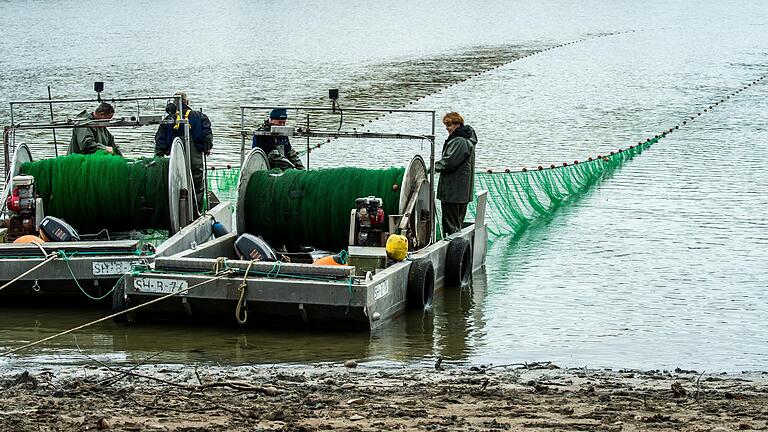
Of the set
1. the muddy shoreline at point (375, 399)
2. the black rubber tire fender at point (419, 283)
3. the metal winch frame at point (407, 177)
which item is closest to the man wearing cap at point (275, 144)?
the metal winch frame at point (407, 177)

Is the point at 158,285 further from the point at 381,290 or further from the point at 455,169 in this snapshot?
the point at 455,169

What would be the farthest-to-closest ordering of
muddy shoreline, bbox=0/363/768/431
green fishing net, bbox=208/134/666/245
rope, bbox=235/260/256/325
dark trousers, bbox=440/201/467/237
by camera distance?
green fishing net, bbox=208/134/666/245, dark trousers, bbox=440/201/467/237, rope, bbox=235/260/256/325, muddy shoreline, bbox=0/363/768/431

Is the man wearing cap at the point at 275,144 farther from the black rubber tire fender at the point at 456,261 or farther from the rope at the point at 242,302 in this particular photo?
the rope at the point at 242,302

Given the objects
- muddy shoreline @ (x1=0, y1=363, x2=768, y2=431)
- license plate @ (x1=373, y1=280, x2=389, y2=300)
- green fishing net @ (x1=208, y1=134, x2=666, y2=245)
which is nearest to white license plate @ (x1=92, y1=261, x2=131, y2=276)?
muddy shoreline @ (x1=0, y1=363, x2=768, y2=431)

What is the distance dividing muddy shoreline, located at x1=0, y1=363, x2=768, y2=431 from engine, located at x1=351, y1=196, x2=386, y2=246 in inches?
97.2

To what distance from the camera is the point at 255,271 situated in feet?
40.7

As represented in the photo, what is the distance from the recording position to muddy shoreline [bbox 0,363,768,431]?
870cm

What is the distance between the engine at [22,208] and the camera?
14.2 metres

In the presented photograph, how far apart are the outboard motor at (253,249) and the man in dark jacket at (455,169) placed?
2.37 metres

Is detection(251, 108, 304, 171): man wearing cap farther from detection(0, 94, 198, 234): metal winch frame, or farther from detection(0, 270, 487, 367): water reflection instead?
detection(0, 270, 487, 367): water reflection

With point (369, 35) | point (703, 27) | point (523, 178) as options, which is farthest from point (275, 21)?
point (523, 178)

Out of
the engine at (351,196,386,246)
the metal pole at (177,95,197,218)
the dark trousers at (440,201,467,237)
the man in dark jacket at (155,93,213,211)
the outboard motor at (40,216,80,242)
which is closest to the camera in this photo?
the engine at (351,196,386,246)

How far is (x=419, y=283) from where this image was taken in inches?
530

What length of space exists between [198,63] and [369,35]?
19.6 m
